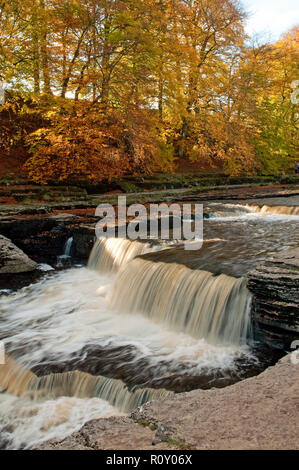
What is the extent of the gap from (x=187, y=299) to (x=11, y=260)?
5.17m

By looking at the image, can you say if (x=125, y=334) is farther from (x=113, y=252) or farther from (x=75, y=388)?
(x=113, y=252)

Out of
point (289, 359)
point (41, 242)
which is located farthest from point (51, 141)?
point (289, 359)

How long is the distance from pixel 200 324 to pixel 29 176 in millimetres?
12014

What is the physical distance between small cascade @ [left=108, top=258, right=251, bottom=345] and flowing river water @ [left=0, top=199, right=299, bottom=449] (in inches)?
0.7

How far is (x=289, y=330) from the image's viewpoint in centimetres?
452

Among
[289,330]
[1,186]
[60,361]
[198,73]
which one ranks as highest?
[198,73]


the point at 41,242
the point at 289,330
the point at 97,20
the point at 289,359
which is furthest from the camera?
the point at 97,20

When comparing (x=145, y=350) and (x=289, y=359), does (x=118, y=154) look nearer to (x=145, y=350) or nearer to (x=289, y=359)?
(x=145, y=350)

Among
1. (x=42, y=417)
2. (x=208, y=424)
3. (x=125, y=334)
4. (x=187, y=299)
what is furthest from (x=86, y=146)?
(x=208, y=424)

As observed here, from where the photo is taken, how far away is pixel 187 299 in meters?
5.94

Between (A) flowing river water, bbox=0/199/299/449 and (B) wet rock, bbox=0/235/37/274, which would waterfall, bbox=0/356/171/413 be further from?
(B) wet rock, bbox=0/235/37/274

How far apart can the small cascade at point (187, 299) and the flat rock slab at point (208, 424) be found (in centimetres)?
265

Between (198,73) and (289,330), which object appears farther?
(198,73)

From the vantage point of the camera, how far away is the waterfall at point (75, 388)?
157 inches
